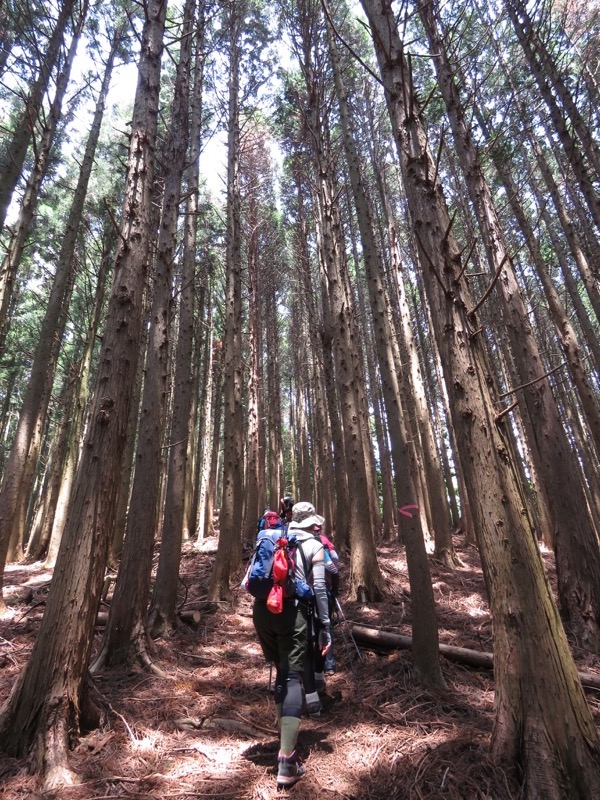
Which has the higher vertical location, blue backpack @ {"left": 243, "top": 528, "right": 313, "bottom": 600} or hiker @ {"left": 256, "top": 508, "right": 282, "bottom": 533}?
hiker @ {"left": 256, "top": 508, "right": 282, "bottom": 533}

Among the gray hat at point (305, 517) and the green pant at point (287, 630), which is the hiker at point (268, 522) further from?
the green pant at point (287, 630)

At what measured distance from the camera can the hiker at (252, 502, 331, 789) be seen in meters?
2.63

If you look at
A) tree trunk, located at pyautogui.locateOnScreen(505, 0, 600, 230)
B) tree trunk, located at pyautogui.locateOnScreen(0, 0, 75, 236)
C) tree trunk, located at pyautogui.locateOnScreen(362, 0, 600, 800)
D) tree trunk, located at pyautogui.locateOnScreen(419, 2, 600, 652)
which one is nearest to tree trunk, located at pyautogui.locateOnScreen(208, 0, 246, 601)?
tree trunk, located at pyautogui.locateOnScreen(0, 0, 75, 236)

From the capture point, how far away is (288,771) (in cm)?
253

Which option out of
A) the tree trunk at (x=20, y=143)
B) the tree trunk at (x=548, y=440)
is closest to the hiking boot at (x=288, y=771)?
the tree trunk at (x=548, y=440)

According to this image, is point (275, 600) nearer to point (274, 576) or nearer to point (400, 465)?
point (274, 576)

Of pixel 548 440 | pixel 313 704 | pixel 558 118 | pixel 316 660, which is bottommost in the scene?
pixel 313 704

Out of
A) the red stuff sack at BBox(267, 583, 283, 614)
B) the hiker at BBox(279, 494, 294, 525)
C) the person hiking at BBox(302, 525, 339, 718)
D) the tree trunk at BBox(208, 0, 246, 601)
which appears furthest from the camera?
the tree trunk at BBox(208, 0, 246, 601)

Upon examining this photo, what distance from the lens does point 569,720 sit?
205 cm

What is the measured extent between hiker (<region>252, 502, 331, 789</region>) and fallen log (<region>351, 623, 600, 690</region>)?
1.45 m

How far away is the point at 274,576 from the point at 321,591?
637 mm

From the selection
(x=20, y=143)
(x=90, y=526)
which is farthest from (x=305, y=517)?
(x=20, y=143)

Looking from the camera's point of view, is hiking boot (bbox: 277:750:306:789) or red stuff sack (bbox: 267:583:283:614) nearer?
hiking boot (bbox: 277:750:306:789)

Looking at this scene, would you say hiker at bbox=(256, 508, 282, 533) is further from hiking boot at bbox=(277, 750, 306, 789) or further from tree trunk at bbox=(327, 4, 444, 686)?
hiking boot at bbox=(277, 750, 306, 789)
